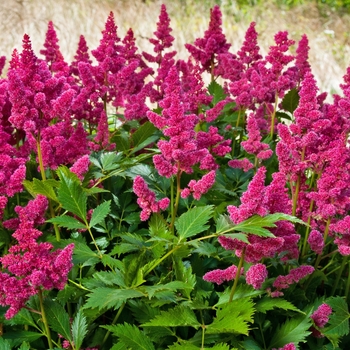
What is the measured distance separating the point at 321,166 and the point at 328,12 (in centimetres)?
1308

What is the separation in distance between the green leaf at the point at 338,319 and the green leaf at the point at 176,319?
0.51 m

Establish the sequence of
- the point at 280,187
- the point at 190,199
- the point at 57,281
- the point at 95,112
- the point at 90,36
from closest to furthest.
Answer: the point at 57,281
the point at 280,187
the point at 190,199
the point at 95,112
the point at 90,36

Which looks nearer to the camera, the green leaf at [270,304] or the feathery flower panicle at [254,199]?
the feathery flower panicle at [254,199]

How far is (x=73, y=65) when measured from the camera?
3.63 m

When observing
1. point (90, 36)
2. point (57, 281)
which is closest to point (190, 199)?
point (57, 281)

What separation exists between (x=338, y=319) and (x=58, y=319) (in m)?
0.97

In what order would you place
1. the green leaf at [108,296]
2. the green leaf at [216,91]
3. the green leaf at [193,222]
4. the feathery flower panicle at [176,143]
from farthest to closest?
the green leaf at [216,91] < the feathery flower panicle at [176,143] < the green leaf at [193,222] < the green leaf at [108,296]

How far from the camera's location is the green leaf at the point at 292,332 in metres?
1.87

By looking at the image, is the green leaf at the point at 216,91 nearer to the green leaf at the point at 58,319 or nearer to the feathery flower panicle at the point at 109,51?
the feathery flower panicle at the point at 109,51

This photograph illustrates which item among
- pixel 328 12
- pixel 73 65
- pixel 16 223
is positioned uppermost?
pixel 328 12

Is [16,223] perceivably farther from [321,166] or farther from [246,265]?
[321,166]

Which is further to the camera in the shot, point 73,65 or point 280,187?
point 73,65

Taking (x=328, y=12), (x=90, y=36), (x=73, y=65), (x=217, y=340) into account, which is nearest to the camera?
(x=217, y=340)

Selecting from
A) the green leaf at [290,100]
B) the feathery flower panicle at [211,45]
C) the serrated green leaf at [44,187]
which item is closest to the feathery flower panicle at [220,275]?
the serrated green leaf at [44,187]
